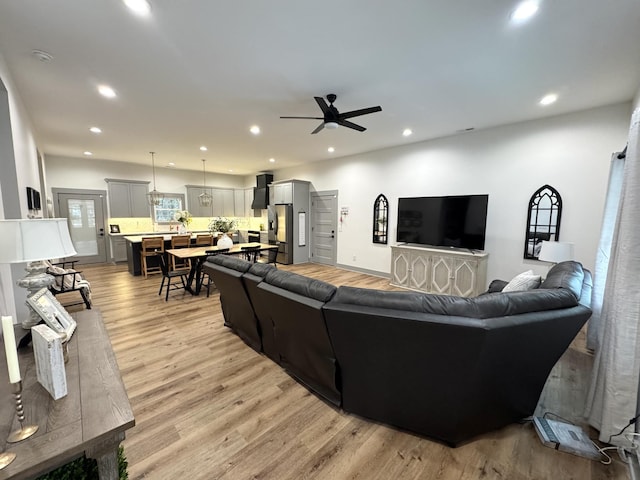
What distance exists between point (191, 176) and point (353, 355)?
373 inches

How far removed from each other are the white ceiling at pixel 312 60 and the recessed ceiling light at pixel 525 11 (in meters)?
0.06

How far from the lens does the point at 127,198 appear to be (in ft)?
26.3

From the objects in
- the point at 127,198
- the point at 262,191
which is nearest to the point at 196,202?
the point at 127,198

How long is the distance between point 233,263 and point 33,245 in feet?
5.23

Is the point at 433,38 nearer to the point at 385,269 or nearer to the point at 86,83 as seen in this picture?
the point at 86,83

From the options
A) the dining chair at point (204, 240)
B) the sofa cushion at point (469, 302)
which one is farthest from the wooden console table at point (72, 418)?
the dining chair at point (204, 240)

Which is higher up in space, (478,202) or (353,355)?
(478,202)

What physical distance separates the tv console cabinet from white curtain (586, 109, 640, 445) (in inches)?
109

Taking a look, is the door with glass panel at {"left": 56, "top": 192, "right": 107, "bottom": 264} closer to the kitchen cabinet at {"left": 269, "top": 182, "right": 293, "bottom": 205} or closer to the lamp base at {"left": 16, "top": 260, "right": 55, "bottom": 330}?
the kitchen cabinet at {"left": 269, "top": 182, "right": 293, "bottom": 205}

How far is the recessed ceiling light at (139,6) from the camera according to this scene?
73.2 inches

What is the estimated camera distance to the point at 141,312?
4.03 metres

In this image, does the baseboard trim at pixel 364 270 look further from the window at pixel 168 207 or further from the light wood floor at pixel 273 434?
the window at pixel 168 207

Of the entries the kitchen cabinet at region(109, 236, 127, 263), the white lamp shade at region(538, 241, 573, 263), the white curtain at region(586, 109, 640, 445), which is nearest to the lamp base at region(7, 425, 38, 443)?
the white curtain at region(586, 109, 640, 445)

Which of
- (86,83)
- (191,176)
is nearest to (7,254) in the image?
(86,83)
